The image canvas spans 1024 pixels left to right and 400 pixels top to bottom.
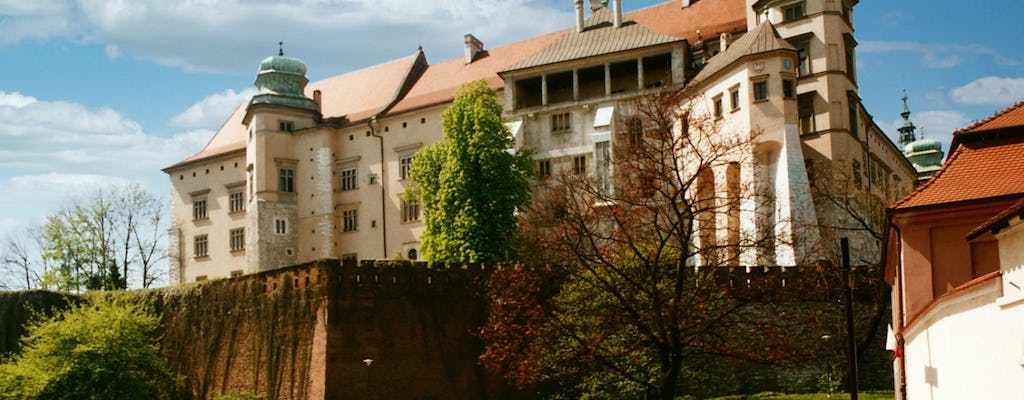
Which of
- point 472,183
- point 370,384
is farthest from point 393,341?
point 472,183

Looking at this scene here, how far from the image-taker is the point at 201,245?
68688 mm

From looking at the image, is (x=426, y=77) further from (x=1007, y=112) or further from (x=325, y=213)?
(x=1007, y=112)

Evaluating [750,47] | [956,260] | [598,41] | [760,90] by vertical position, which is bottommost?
[956,260]

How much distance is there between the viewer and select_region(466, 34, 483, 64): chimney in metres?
63.8

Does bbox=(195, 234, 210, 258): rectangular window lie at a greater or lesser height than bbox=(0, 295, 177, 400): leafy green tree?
greater

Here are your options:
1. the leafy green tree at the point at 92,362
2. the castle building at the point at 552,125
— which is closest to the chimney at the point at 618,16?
the castle building at the point at 552,125

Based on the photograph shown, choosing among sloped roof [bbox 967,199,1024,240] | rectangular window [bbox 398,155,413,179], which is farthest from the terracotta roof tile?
rectangular window [bbox 398,155,413,179]

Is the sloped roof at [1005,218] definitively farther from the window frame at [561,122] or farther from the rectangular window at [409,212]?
the rectangular window at [409,212]

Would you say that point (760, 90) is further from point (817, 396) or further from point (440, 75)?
point (440, 75)

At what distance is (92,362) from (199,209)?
27.6 meters

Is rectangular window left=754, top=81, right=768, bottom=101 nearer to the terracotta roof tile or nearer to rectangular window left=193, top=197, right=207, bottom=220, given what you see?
the terracotta roof tile

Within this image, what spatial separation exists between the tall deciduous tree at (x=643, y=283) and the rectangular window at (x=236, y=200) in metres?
25.5

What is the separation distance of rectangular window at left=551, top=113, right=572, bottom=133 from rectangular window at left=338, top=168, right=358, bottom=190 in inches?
536

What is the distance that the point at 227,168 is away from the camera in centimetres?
6825
